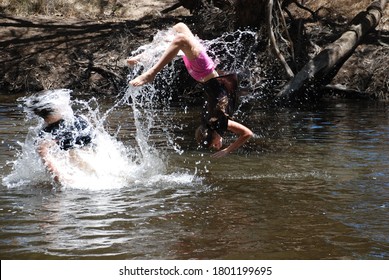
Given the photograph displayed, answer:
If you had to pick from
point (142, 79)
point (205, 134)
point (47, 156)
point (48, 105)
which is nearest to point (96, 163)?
point (47, 156)

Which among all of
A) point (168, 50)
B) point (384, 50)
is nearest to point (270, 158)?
point (168, 50)

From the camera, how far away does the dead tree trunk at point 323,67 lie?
579 inches

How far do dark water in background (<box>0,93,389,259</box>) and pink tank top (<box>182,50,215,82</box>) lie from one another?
3.95ft

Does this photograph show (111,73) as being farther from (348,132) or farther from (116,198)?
(116,198)

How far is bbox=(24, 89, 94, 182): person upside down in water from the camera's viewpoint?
762 cm

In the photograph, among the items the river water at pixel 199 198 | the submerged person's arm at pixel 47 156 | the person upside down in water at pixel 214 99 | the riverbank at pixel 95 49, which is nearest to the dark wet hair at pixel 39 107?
the submerged person's arm at pixel 47 156

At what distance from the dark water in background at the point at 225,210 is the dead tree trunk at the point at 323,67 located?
439 centimetres

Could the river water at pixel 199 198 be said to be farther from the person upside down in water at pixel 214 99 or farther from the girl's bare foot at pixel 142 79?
the girl's bare foot at pixel 142 79

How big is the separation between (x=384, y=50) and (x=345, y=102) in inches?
81.6

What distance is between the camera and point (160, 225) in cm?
615

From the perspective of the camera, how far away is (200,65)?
7.59 metres

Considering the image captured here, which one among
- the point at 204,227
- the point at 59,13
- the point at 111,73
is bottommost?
the point at 204,227

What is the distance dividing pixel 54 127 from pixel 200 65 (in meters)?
1.72

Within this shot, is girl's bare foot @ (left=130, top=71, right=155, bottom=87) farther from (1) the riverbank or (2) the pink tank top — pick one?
(1) the riverbank
